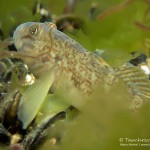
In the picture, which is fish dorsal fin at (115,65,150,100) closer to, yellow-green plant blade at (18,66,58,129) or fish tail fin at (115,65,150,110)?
fish tail fin at (115,65,150,110)

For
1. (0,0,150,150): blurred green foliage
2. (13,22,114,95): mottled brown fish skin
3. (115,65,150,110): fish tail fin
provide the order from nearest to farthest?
(0,0,150,150): blurred green foliage
(115,65,150,110): fish tail fin
(13,22,114,95): mottled brown fish skin

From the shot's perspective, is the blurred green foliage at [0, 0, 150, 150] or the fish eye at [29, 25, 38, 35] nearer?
the blurred green foliage at [0, 0, 150, 150]

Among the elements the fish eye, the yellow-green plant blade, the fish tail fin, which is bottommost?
the yellow-green plant blade

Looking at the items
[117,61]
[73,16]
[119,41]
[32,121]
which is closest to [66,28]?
[73,16]

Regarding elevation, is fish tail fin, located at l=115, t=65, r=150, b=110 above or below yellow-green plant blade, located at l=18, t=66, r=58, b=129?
above

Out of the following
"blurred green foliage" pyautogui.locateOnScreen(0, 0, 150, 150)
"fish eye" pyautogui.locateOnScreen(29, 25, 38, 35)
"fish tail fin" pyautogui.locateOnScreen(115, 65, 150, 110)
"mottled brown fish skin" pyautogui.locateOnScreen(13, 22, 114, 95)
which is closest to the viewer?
"blurred green foliage" pyautogui.locateOnScreen(0, 0, 150, 150)

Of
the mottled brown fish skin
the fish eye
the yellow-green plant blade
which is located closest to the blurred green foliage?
the yellow-green plant blade
